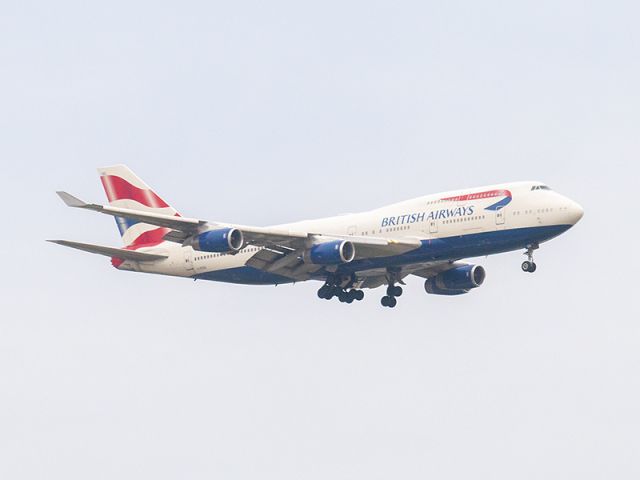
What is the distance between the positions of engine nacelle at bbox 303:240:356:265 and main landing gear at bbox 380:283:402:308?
23.5 ft

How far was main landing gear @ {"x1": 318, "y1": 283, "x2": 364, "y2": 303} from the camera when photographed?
77000 mm

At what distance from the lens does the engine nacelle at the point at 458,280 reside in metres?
79.8

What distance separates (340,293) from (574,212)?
1393cm

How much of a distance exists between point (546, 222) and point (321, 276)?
1320 centimetres

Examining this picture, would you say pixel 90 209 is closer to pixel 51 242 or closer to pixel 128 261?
pixel 51 242

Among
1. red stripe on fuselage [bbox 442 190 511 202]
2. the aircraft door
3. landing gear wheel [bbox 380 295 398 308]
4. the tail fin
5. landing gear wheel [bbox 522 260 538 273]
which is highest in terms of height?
the tail fin

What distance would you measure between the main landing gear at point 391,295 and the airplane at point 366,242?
0.18ft

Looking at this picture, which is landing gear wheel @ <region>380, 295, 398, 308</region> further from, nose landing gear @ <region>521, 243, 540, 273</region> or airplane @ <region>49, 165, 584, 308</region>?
nose landing gear @ <region>521, 243, 540, 273</region>

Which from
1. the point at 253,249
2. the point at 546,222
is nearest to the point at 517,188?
the point at 546,222

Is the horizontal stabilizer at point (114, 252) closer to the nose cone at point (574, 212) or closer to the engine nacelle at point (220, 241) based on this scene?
the engine nacelle at point (220, 241)

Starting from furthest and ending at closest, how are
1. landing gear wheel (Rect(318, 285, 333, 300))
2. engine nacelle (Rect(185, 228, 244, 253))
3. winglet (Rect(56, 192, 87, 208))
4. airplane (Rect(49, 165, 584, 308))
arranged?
landing gear wheel (Rect(318, 285, 333, 300)), airplane (Rect(49, 165, 584, 308)), engine nacelle (Rect(185, 228, 244, 253)), winglet (Rect(56, 192, 87, 208))

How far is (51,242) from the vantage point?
7019cm

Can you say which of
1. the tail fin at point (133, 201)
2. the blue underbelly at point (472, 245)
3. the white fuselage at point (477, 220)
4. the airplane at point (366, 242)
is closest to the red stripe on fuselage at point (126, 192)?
the tail fin at point (133, 201)

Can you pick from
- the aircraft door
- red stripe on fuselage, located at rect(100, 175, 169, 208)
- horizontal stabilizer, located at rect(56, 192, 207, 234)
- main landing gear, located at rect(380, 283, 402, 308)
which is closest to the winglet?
horizontal stabilizer, located at rect(56, 192, 207, 234)
